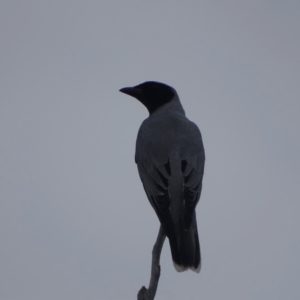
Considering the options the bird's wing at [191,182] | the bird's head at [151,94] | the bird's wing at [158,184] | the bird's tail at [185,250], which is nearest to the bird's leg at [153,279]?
the bird's tail at [185,250]

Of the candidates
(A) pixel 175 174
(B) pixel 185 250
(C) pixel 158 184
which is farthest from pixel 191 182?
(B) pixel 185 250

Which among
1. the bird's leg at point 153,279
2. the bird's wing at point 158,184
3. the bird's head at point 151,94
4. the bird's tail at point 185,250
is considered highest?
the bird's head at point 151,94

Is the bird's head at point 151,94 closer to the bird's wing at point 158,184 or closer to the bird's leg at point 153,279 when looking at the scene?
the bird's wing at point 158,184

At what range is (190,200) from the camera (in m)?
6.40

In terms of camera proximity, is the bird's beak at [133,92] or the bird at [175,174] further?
the bird's beak at [133,92]

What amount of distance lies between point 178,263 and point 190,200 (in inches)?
27.9

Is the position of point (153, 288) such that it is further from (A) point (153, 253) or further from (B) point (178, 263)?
(B) point (178, 263)

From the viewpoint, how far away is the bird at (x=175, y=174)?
6.09 m

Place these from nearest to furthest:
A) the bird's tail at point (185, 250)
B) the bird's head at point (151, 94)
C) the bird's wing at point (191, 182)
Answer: the bird's tail at point (185, 250)
the bird's wing at point (191, 182)
the bird's head at point (151, 94)

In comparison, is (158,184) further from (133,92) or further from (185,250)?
(133,92)

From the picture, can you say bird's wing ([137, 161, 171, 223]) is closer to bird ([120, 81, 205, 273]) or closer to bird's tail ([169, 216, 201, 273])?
bird ([120, 81, 205, 273])

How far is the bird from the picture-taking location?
609 cm

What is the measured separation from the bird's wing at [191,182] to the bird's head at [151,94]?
180cm

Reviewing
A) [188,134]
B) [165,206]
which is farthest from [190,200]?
[188,134]
